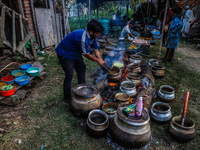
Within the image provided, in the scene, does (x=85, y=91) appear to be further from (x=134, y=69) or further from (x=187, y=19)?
(x=187, y=19)

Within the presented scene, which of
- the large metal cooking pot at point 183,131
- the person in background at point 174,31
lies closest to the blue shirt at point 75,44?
the large metal cooking pot at point 183,131

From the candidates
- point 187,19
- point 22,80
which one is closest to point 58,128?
point 22,80

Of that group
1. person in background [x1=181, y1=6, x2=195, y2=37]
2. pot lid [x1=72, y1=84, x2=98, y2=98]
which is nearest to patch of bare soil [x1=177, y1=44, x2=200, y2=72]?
person in background [x1=181, y1=6, x2=195, y2=37]

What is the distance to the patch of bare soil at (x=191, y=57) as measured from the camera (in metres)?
7.57

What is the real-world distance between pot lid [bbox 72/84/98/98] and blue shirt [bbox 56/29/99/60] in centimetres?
89

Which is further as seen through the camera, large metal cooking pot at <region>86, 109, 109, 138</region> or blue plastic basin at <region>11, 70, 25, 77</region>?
blue plastic basin at <region>11, 70, 25, 77</region>

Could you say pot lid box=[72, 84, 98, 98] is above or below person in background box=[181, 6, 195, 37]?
below

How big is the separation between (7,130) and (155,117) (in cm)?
392

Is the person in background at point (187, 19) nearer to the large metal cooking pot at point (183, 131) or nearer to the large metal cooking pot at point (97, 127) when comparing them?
the large metal cooking pot at point (183, 131)

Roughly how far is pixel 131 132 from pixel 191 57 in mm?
8583

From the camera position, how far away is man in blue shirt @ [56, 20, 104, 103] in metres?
3.39

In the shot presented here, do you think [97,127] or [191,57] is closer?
[97,127]

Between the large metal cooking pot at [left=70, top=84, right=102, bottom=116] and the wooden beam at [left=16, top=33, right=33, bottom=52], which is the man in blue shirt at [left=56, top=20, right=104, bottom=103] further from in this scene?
the wooden beam at [left=16, top=33, right=33, bottom=52]

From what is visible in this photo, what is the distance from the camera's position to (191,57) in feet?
29.1
